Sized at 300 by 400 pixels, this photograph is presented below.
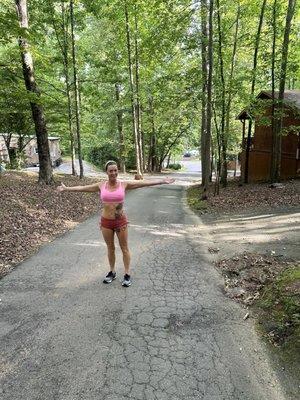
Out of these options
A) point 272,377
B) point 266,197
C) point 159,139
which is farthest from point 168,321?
point 159,139

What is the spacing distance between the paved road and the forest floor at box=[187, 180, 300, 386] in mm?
281

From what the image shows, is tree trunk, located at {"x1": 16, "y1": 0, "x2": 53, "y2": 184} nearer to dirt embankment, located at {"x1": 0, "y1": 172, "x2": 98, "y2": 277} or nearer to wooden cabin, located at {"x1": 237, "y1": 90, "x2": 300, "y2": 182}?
dirt embankment, located at {"x1": 0, "y1": 172, "x2": 98, "y2": 277}

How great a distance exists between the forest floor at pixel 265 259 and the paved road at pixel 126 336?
28 centimetres

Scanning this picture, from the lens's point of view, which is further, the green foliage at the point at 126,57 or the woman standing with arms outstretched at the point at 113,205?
the green foliage at the point at 126,57

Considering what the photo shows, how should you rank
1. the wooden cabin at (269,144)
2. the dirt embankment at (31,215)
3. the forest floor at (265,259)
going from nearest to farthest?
the forest floor at (265,259)
the dirt embankment at (31,215)
the wooden cabin at (269,144)

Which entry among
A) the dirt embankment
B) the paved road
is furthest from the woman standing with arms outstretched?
the dirt embankment

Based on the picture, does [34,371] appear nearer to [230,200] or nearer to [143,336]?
[143,336]

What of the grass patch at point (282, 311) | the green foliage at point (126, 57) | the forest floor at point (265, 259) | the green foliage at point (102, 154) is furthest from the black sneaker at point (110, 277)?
the green foliage at point (102, 154)

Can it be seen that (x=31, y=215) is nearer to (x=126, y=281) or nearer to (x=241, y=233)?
(x=126, y=281)

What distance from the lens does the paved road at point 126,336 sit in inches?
142

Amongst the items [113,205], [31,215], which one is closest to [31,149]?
[31,215]

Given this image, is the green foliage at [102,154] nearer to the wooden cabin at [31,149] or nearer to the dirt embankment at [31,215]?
the wooden cabin at [31,149]

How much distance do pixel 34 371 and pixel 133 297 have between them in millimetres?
2049

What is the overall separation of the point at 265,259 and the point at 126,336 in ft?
12.6
